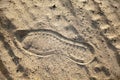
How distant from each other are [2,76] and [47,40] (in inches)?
14.3

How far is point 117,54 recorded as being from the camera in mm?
1273

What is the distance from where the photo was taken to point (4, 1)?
1.23 m

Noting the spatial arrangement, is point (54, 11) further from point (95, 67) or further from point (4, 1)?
point (95, 67)

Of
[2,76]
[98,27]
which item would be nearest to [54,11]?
[98,27]

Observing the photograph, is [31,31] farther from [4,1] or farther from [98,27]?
[98,27]

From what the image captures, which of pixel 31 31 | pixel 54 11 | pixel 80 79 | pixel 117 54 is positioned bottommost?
pixel 80 79

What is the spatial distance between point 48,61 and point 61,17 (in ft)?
0.95

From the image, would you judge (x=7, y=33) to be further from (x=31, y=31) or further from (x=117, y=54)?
(x=117, y=54)

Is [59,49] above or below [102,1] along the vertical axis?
below

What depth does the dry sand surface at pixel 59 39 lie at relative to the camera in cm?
124

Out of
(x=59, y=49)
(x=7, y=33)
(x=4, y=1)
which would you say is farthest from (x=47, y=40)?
(x=4, y=1)

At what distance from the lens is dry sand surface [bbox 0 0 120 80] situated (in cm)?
124

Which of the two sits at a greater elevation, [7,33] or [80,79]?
[7,33]

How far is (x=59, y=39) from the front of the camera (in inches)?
49.6
